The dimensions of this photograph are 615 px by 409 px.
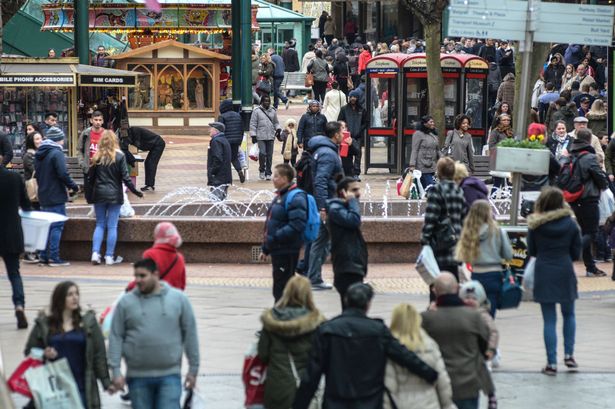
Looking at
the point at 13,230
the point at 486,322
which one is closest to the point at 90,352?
the point at 486,322

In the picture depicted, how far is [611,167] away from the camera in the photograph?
19.3 meters

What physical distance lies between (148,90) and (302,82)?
39.5 ft

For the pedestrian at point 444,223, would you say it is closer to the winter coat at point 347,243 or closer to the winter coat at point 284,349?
the winter coat at point 347,243

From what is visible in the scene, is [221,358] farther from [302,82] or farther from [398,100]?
[302,82]

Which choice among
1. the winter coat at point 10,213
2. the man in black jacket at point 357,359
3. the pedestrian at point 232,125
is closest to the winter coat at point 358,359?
the man in black jacket at point 357,359

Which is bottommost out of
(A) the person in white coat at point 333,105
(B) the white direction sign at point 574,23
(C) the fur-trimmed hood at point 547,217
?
(C) the fur-trimmed hood at point 547,217

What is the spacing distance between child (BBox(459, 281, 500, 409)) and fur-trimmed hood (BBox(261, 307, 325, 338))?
4.13 feet

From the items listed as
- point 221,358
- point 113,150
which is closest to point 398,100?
point 113,150

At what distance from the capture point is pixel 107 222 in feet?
59.7

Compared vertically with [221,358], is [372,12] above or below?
above

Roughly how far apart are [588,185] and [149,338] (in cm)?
909

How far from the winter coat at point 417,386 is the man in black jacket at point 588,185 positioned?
8385 mm

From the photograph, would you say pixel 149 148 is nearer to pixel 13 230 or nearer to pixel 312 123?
pixel 312 123

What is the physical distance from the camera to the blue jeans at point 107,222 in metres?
18.1
